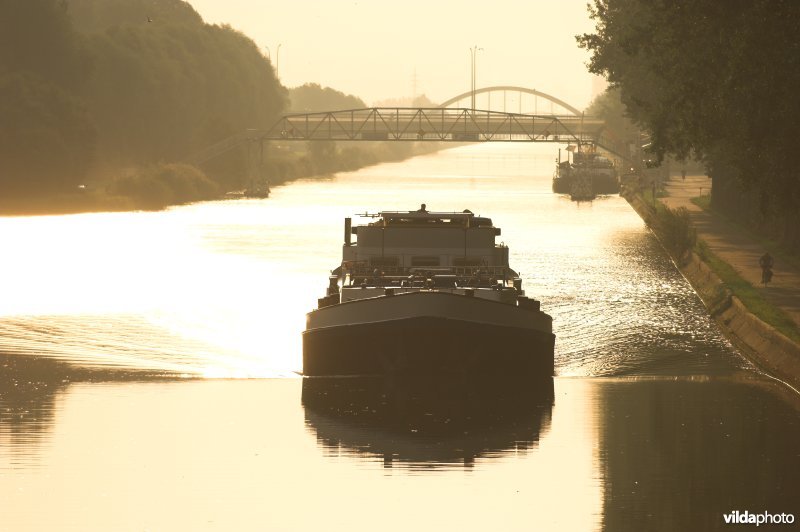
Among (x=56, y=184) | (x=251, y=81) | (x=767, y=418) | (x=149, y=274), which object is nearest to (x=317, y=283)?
(x=149, y=274)

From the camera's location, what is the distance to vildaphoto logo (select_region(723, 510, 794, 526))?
851 inches

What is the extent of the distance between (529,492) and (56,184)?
9722 centimetres

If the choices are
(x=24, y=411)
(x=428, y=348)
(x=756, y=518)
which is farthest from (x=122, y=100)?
(x=756, y=518)

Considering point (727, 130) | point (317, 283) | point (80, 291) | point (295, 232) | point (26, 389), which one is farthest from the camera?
point (295, 232)

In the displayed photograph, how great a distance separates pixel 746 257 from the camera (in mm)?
61125

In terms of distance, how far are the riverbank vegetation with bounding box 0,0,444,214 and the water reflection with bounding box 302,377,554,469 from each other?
7863cm

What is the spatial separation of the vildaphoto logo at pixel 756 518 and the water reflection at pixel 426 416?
4927 millimetres

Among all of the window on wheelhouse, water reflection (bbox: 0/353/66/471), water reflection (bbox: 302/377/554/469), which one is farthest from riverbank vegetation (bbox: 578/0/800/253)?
water reflection (bbox: 0/353/66/471)

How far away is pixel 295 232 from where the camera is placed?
93.1 meters

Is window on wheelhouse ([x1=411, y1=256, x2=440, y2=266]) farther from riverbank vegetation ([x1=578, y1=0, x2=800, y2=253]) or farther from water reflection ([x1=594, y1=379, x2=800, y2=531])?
riverbank vegetation ([x1=578, y1=0, x2=800, y2=253])

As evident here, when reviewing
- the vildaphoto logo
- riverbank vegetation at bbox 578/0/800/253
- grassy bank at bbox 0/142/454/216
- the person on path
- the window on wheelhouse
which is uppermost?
riverbank vegetation at bbox 578/0/800/253

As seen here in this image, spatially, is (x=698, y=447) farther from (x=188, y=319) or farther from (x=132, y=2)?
(x=132, y=2)

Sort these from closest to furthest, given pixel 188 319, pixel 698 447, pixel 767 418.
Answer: pixel 698 447 < pixel 767 418 < pixel 188 319

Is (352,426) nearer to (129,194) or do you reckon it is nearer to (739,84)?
(739,84)
